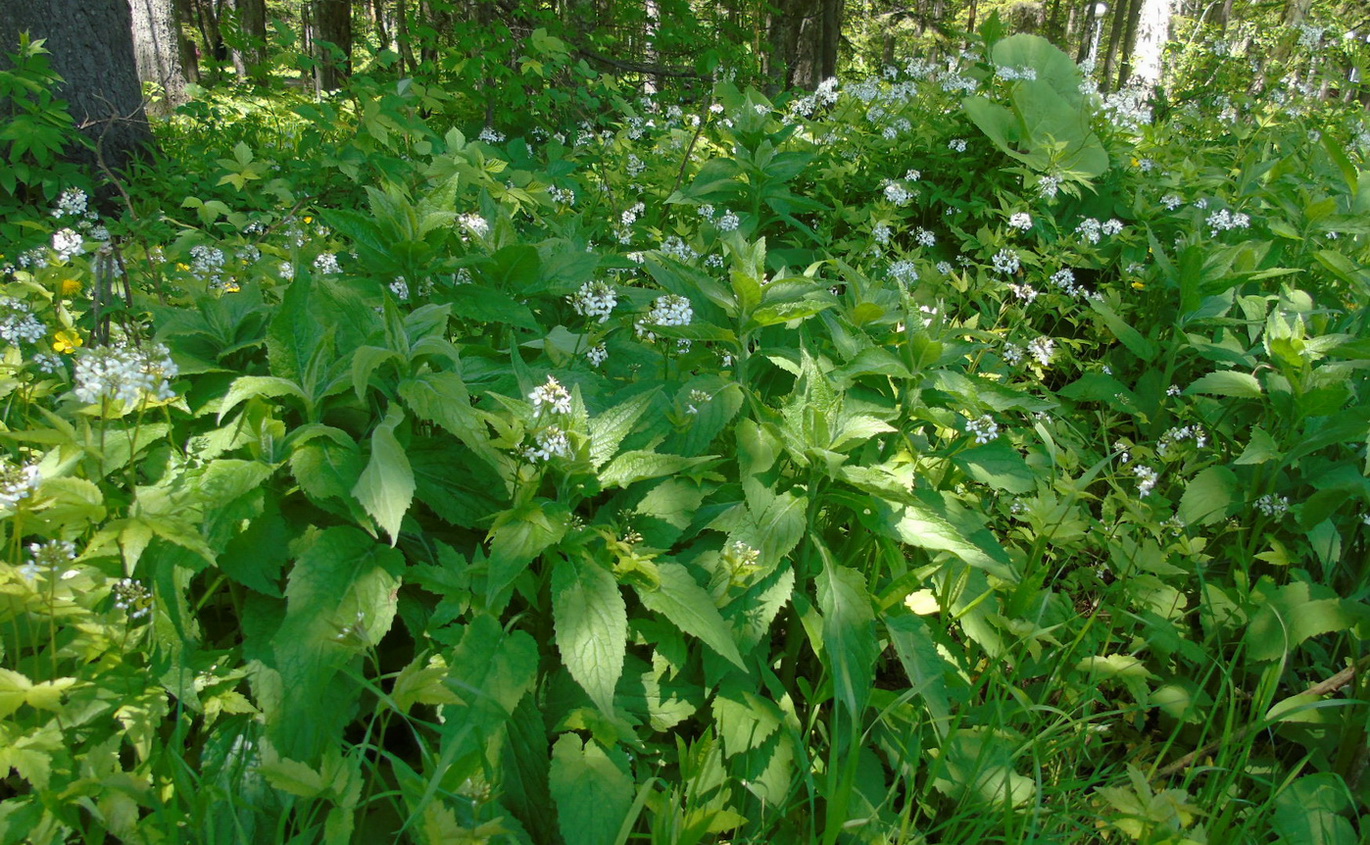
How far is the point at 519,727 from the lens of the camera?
1.80 metres

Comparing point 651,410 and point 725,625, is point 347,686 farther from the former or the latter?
point 651,410

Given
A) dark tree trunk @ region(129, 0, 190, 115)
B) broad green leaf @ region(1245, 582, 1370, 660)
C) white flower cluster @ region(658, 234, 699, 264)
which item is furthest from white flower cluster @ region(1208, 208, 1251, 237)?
dark tree trunk @ region(129, 0, 190, 115)


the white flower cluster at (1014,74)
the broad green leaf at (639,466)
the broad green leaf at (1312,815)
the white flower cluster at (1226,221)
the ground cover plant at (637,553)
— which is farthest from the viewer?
the white flower cluster at (1014,74)

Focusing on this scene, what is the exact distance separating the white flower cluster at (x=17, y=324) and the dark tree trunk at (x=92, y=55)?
13.4 ft

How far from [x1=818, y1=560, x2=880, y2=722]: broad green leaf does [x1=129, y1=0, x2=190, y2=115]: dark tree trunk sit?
51.3ft

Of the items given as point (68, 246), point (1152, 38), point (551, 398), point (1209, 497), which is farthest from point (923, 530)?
point (1152, 38)

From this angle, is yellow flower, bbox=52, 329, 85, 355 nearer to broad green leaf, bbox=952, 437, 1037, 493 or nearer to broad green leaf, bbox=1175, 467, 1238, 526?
broad green leaf, bbox=952, 437, 1037, 493

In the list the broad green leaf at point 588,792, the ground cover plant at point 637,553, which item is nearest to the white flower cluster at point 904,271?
the ground cover plant at point 637,553

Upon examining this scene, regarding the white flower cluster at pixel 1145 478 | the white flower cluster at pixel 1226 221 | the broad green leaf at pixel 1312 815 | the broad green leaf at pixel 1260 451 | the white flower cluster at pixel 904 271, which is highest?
the white flower cluster at pixel 1226 221

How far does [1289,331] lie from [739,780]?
2610mm

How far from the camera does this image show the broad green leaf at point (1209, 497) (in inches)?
111

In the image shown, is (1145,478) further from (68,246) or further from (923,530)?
(68,246)

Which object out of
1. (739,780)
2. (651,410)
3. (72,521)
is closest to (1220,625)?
(739,780)

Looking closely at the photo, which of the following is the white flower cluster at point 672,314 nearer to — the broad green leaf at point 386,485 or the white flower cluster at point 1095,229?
the broad green leaf at point 386,485
